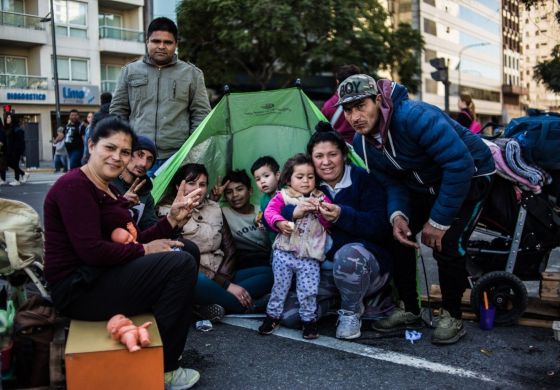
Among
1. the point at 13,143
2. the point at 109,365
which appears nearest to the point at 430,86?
the point at 13,143

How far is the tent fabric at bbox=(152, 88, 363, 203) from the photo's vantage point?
4875 mm

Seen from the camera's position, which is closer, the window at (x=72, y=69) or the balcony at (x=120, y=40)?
the window at (x=72, y=69)

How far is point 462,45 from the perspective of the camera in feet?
185

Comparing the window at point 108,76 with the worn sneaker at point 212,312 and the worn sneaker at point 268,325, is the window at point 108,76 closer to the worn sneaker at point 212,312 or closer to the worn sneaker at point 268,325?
the worn sneaker at point 212,312

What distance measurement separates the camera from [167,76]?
4.72 metres

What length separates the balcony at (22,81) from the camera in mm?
28109

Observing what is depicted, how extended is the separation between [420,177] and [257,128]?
195cm

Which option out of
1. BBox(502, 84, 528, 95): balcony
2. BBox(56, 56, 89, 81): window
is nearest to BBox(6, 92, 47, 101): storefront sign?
BBox(56, 56, 89, 81): window

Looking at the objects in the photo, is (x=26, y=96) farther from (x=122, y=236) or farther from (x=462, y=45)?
(x=462, y=45)

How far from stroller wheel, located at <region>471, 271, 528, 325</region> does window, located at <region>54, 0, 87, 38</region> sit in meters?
30.0

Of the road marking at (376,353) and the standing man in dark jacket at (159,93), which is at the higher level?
the standing man in dark jacket at (159,93)

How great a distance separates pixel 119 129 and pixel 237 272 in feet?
5.73

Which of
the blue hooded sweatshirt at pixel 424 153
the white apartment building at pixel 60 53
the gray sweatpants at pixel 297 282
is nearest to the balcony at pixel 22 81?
the white apartment building at pixel 60 53

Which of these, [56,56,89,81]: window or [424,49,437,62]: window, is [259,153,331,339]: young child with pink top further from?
[424,49,437,62]: window
